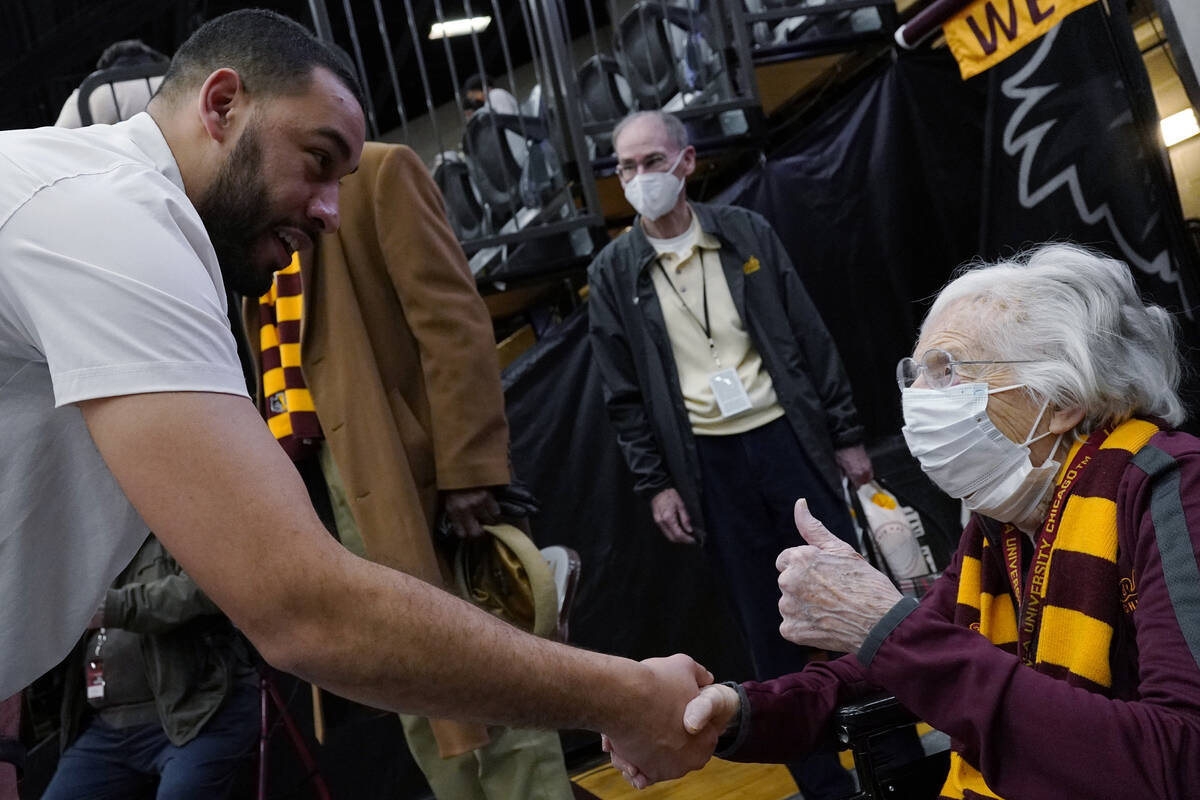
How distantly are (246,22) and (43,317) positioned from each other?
30.1 inches

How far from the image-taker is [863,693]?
1673mm

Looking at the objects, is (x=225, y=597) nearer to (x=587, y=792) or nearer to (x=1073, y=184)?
(x=587, y=792)

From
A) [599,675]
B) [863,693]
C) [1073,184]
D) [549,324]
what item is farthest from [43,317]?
[549,324]

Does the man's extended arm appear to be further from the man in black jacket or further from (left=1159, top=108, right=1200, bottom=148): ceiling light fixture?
(left=1159, top=108, right=1200, bottom=148): ceiling light fixture

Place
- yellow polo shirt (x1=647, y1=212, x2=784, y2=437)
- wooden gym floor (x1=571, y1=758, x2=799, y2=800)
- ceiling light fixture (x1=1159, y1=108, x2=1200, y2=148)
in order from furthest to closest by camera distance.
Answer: wooden gym floor (x1=571, y1=758, x2=799, y2=800), yellow polo shirt (x1=647, y1=212, x2=784, y2=437), ceiling light fixture (x1=1159, y1=108, x2=1200, y2=148)

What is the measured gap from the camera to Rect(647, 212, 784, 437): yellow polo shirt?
3.00 metres

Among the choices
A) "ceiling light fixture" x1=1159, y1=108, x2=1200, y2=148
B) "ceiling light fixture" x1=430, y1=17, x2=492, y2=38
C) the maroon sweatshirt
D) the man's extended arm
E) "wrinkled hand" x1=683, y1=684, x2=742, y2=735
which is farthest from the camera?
"ceiling light fixture" x1=430, y1=17, x2=492, y2=38

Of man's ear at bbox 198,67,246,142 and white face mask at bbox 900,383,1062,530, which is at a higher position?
man's ear at bbox 198,67,246,142

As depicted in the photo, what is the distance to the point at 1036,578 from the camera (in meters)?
1.42

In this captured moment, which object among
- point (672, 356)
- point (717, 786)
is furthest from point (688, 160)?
point (717, 786)

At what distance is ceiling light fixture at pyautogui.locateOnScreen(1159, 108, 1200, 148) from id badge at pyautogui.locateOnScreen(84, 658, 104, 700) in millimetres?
3052

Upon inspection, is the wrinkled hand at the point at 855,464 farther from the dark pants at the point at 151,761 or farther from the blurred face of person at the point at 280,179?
the blurred face of person at the point at 280,179

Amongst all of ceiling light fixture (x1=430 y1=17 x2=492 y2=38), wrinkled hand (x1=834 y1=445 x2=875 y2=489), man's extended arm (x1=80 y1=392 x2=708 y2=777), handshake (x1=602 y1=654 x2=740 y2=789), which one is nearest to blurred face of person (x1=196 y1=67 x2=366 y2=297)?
man's extended arm (x1=80 y1=392 x2=708 y2=777)

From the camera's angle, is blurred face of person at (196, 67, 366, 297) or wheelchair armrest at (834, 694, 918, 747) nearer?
blurred face of person at (196, 67, 366, 297)
